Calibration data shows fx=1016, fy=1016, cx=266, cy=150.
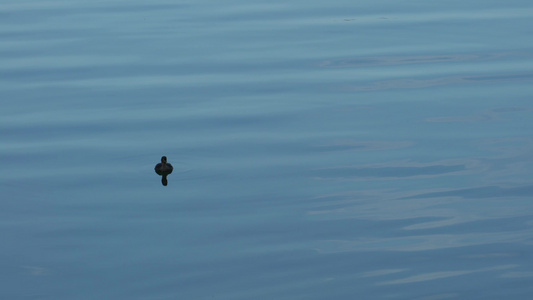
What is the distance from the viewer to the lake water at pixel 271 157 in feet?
31.5

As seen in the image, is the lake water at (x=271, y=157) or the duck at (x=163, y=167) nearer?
the lake water at (x=271, y=157)

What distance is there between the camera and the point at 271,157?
41.5 ft

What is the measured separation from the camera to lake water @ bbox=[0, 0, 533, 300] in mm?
9594

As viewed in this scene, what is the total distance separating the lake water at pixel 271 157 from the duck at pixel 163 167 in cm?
11

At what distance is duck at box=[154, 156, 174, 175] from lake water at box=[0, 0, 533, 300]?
0.11 metres

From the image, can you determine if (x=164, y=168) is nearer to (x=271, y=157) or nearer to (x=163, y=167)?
(x=163, y=167)

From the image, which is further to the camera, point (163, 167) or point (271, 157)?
point (271, 157)

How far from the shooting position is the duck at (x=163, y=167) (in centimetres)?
1200

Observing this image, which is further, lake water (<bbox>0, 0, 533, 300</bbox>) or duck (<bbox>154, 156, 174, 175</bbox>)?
duck (<bbox>154, 156, 174, 175</bbox>)

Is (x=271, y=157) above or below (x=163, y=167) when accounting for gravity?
above

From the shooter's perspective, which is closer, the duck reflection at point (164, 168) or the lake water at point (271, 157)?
the lake water at point (271, 157)

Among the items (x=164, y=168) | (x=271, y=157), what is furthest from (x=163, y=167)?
(x=271, y=157)

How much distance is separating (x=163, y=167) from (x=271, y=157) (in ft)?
4.73

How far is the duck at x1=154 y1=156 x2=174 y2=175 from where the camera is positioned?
12.0m
